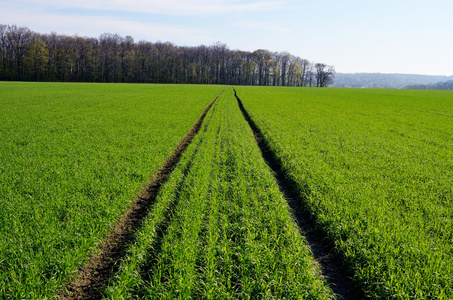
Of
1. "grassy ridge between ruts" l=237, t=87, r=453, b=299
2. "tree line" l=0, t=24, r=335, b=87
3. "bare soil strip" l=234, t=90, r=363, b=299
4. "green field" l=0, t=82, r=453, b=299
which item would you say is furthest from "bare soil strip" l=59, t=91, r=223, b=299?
"tree line" l=0, t=24, r=335, b=87

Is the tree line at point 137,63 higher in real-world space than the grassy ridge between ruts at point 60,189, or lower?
Result: higher

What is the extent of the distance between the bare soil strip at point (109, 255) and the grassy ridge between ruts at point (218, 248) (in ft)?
1.36

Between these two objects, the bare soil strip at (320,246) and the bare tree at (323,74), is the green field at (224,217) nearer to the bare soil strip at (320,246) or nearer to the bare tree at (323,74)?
the bare soil strip at (320,246)

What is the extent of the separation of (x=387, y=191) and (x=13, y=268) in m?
11.0

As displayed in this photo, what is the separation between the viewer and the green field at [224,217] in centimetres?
517

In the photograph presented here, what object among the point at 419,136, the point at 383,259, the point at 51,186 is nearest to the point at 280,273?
the point at 383,259

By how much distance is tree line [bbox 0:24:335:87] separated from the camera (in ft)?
333

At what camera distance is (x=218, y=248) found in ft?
20.1

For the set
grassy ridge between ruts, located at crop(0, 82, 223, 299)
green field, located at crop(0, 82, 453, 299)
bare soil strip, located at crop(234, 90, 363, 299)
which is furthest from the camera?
bare soil strip, located at crop(234, 90, 363, 299)

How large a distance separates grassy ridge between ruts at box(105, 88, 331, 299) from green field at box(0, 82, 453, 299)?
3 centimetres

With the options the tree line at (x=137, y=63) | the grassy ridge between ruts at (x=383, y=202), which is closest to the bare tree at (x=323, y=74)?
the tree line at (x=137, y=63)

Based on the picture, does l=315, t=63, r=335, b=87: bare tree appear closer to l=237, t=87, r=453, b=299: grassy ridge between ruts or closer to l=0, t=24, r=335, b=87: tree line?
l=0, t=24, r=335, b=87: tree line

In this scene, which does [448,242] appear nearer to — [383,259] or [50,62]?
[383,259]

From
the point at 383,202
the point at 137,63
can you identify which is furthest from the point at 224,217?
the point at 137,63
